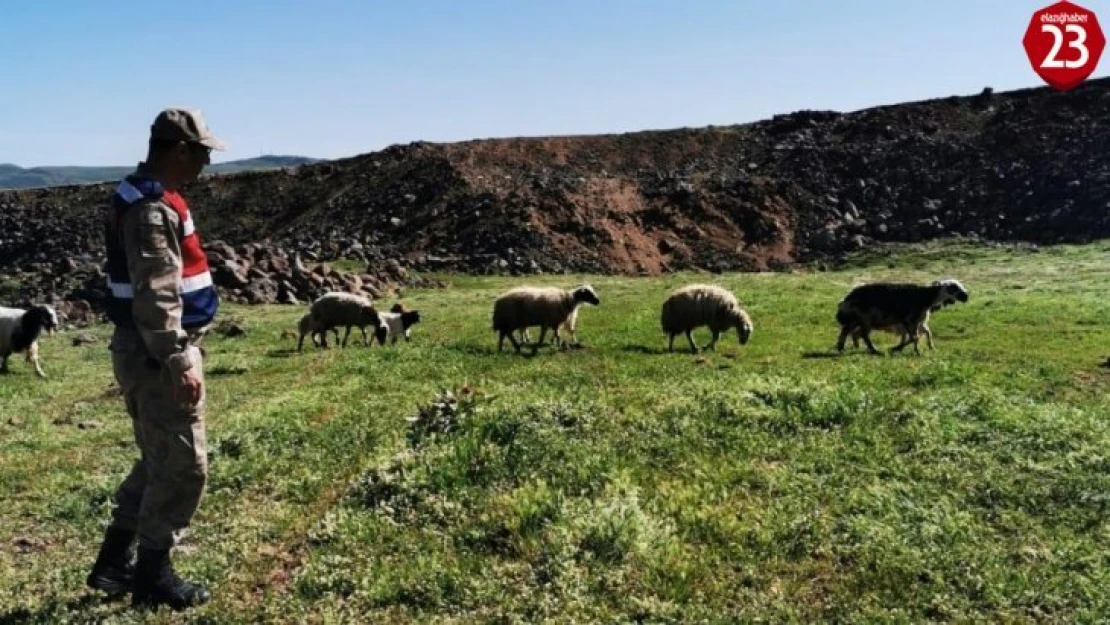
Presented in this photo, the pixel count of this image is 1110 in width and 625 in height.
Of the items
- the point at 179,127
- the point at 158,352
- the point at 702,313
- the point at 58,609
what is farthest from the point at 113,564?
the point at 702,313

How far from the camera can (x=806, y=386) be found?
12.4 metres

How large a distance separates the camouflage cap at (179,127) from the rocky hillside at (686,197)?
1331 inches

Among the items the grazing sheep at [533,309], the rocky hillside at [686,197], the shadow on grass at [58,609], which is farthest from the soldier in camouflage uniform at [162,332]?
the rocky hillside at [686,197]

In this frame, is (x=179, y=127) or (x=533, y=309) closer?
(x=179, y=127)

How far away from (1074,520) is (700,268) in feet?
137

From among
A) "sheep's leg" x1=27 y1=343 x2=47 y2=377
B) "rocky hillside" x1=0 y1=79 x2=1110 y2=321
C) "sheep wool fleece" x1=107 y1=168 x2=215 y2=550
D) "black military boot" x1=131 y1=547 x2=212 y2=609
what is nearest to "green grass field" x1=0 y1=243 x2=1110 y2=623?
"black military boot" x1=131 y1=547 x2=212 y2=609

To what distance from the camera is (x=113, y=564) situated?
750 cm

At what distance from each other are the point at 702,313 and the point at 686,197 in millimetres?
34394

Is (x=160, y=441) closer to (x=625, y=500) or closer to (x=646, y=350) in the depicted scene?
(x=625, y=500)

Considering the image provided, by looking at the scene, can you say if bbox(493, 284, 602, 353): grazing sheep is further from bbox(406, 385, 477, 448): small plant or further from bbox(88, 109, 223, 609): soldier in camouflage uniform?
bbox(88, 109, 223, 609): soldier in camouflage uniform

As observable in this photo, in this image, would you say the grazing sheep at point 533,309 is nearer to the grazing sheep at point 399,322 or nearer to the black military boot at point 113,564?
the grazing sheep at point 399,322

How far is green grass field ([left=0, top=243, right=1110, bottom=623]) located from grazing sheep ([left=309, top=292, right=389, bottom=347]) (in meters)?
11.1

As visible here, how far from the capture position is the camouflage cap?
6.81 meters

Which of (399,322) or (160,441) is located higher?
(160,441)
